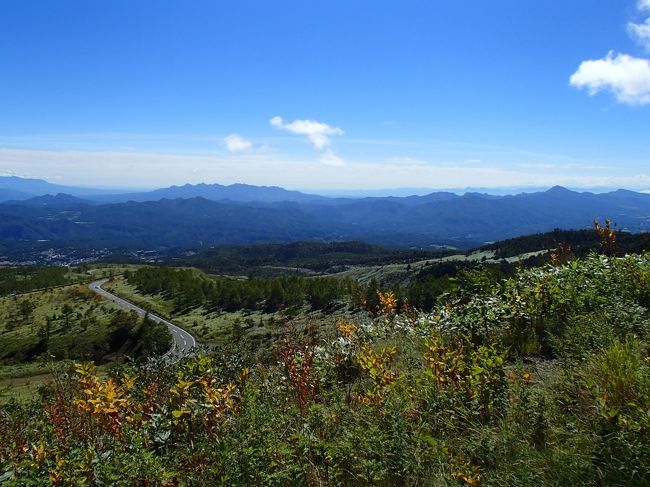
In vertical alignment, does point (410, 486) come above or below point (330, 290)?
above

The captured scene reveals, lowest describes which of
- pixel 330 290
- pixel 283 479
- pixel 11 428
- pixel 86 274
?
pixel 86 274

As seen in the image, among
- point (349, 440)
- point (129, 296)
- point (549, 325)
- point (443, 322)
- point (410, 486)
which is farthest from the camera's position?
point (129, 296)

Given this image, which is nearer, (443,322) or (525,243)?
(443,322)

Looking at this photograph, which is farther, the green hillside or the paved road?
→ the paved road

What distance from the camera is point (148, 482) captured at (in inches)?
140

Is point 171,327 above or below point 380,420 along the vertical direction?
below

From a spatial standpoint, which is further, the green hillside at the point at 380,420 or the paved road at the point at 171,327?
the paved road at the point at 171,327

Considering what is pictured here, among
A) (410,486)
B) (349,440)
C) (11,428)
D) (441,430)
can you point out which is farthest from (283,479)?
(11,428)

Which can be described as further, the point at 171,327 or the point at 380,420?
the point at 171,327

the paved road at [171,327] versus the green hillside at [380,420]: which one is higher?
the green hillside at [380,420]

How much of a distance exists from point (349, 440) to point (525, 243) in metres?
193

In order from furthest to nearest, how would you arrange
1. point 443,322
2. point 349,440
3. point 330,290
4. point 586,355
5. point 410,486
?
1. point 330,290
2. point 443,322
3. point 586,355
4. point 349,440
5. point 410,486

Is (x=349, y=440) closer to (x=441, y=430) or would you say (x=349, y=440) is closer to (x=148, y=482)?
(x=441, y=430)

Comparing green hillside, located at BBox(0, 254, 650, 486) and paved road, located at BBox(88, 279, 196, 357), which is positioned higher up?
green hillside, located at BBox(0, 254, 650, 486)
